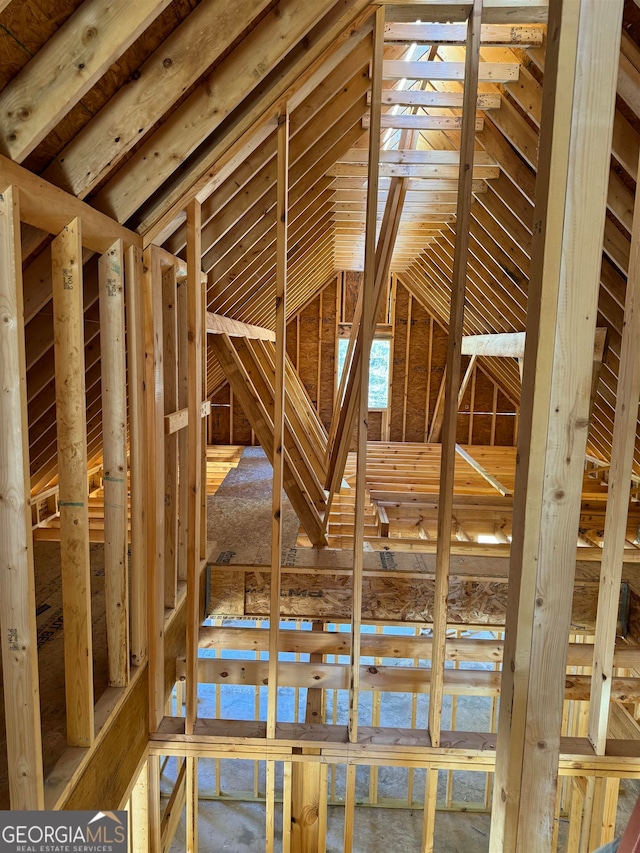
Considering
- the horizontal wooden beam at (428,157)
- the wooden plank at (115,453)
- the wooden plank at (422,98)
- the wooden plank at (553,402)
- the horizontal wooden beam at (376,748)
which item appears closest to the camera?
the wooden plank at (553,402)

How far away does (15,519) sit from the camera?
1605mm

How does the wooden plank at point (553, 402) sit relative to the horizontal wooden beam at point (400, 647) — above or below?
above

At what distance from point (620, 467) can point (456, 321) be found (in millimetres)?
1060

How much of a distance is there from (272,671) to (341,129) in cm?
361

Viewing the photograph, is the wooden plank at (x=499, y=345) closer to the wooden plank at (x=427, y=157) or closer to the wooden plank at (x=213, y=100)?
the wooden plank at (x=427, y=157)

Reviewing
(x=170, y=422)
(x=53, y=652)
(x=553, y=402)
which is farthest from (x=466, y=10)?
(x=53, y=652)

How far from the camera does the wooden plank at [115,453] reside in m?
2.39

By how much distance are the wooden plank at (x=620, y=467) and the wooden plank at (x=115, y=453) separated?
91.9 inches

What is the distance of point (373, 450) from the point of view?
9141mm

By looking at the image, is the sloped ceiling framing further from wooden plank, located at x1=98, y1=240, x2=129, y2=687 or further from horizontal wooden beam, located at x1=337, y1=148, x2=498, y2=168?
wooden plank, located at x1=98, y1=240, x2=129, y2=687

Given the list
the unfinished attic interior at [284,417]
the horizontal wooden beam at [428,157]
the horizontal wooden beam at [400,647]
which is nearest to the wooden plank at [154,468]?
the unfinished attic interior at [284,417]

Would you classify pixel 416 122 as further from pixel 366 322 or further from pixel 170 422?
pixel 170 422

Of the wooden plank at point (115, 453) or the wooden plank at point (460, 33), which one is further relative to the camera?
the wooden plank at point (460, 33)

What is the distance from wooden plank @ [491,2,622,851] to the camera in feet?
2.78
